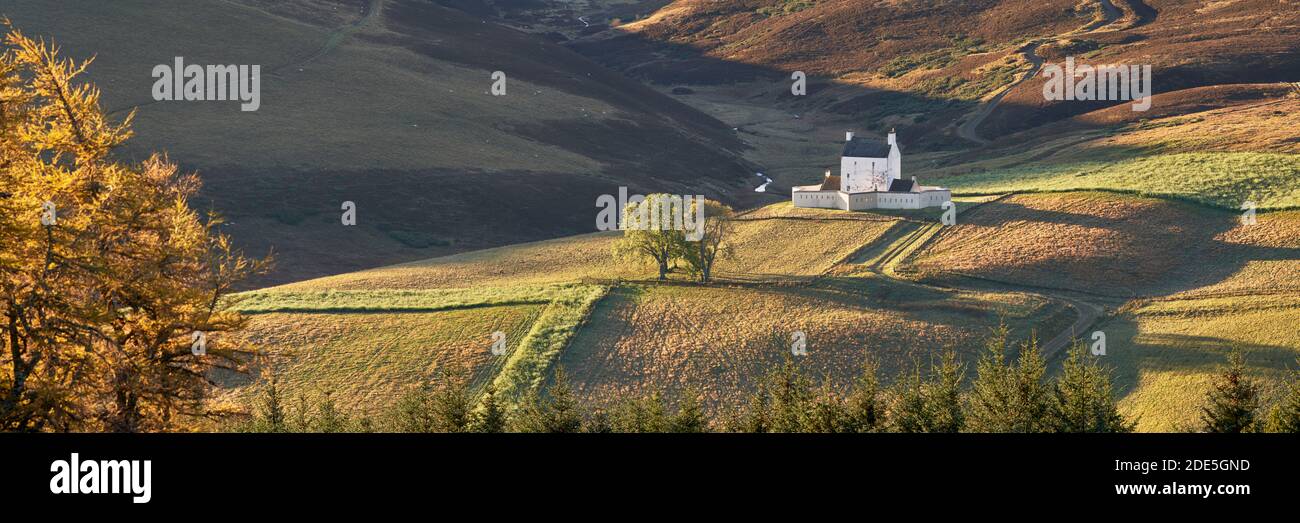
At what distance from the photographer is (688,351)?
51938 millimetres

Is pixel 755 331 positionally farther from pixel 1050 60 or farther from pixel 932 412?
pixel 1050 60

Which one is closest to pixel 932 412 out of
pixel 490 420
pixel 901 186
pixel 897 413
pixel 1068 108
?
pixel 897 413

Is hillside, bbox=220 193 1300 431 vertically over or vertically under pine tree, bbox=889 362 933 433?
over

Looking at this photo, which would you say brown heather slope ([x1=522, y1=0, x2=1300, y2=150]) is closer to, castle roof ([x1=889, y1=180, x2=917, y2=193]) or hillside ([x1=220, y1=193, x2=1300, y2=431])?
castle roof ([x1=889, y1=180, x2=917, y2=193])

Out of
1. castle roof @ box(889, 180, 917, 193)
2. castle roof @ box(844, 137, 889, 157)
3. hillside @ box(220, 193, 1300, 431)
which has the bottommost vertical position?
hillside @ box(220, 193, 1300, 431)

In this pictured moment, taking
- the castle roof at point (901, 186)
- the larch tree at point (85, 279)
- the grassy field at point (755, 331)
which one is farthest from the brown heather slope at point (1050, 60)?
the larch tree at point (85, 279)

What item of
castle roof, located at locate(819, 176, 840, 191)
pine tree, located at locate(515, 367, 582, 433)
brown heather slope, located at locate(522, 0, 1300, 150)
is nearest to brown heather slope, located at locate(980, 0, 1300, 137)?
brown heather slope, located at locate(522, 0, 1300, 150)

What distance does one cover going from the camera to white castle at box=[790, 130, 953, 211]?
279ft

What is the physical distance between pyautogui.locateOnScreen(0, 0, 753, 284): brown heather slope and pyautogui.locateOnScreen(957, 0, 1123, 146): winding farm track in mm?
31313

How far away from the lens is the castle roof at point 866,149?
89.4 meters

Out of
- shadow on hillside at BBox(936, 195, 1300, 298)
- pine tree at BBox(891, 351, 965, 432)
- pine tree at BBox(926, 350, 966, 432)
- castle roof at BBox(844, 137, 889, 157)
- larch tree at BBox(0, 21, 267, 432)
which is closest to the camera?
larch tree at BBox(0, 21, 267, 432)

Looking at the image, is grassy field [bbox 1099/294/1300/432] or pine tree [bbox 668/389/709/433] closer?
pine tree [bbox 668/389/709/433]
